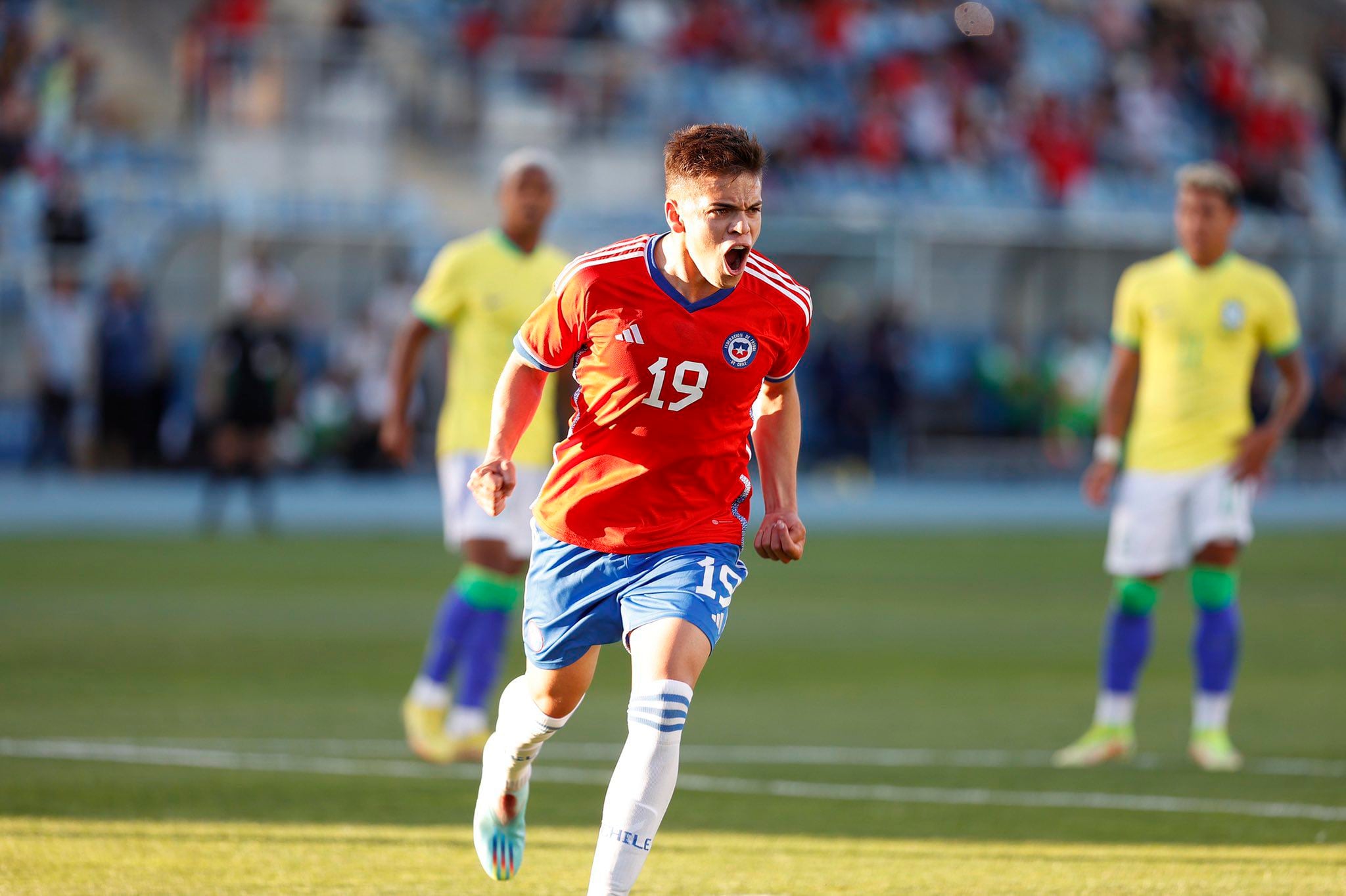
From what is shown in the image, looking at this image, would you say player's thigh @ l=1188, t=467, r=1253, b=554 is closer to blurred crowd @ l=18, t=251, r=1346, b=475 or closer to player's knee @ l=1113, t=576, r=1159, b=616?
player's knee @ l=1113, t=576, r=1159, b=616

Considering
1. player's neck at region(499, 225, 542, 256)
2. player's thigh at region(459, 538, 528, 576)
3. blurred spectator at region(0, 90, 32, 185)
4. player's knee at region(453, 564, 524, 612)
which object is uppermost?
blurred spectator at region(0, 90, 32, 185)

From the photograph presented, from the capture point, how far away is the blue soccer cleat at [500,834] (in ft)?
17.2

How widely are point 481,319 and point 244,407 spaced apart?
10.5 m

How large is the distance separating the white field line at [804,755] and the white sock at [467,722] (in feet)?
0.79

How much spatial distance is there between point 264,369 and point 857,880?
13.5 metres

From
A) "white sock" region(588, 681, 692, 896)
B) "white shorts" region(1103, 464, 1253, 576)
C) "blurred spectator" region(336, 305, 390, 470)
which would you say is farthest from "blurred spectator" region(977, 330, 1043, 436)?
"white sock" region(588, 681, 692, 896)

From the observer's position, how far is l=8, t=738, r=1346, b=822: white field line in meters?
6.70

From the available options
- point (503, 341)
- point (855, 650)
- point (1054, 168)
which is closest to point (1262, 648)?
point (855, 650)

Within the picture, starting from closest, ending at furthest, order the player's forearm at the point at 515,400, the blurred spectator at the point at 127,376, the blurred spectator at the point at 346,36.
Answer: the player's forearm at the point at 515,400 → the blurred spectator at the point at 127,376 → the blurred spectator at the point at 346,36

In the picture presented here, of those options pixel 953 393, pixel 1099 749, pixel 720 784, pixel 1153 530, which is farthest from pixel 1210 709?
pixel 953 393

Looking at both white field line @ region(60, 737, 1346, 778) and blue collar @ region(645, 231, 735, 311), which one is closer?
blue collar @ region(645, 231, 735, 311)

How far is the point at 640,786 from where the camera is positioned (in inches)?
177

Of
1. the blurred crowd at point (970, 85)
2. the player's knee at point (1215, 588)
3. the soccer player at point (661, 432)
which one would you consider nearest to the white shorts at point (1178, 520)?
the player's knee at point (1215, 588)

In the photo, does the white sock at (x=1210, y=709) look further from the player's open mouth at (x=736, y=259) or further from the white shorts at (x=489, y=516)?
the player's open mouth at (x=736, y=259)
